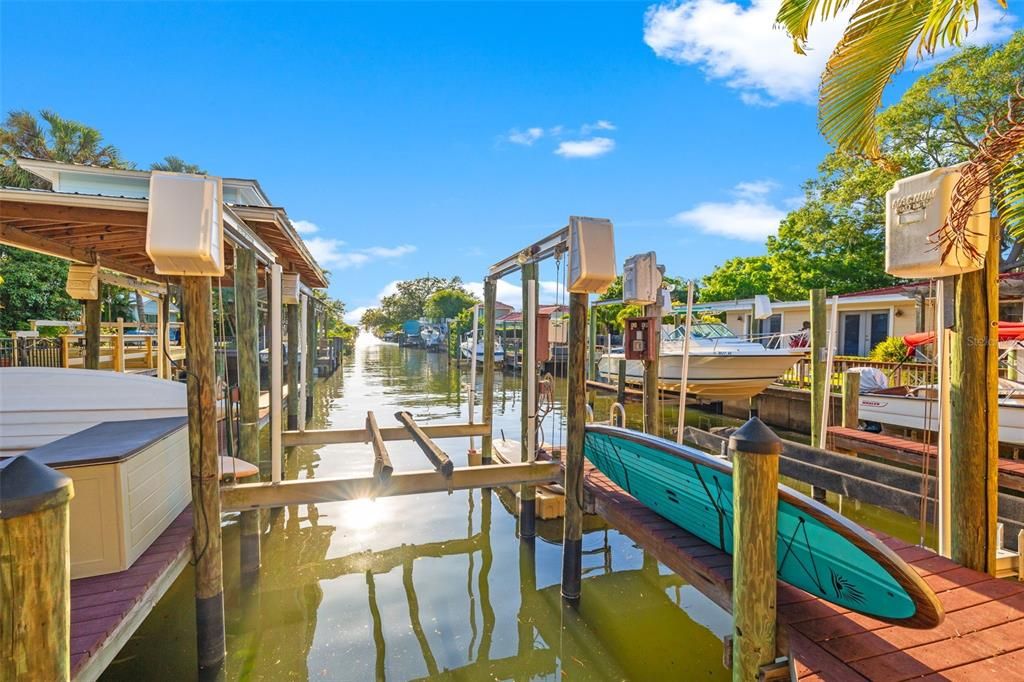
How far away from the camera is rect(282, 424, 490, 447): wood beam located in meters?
6.44

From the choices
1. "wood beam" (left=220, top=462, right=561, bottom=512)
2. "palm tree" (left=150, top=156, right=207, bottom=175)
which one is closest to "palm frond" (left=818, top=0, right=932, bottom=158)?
"wood beam" (left=220, top=462, right=561, bottom=512)

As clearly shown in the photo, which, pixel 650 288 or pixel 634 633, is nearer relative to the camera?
pixel 634 633

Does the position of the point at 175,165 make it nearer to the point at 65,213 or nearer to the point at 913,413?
the point at 65,213

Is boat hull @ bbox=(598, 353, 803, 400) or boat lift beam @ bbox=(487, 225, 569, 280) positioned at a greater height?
boat lift beam @ bbox=(487, 225, 569, 280)

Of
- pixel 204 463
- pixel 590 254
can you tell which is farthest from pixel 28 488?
pixel 590 254

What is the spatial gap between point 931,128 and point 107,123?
110ft

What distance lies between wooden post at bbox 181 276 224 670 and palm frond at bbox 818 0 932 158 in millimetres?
5211

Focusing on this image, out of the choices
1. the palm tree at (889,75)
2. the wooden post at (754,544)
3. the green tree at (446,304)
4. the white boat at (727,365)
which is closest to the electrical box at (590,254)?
the wooden post at (754,544)

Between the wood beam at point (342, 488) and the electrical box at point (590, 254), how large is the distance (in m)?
2.00

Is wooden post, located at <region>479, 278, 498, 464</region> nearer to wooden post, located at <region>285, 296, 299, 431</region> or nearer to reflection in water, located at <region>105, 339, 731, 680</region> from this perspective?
reflection in water, located at <region>105, 339, 731, 680</region>

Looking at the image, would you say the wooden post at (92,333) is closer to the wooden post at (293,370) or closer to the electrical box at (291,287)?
the wooden post at (293,370)

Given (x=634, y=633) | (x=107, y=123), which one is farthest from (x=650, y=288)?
(x=107, y=123)

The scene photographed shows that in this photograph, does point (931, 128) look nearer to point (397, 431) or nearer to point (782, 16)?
point (782, 16)

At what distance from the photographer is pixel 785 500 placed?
2719 mm
